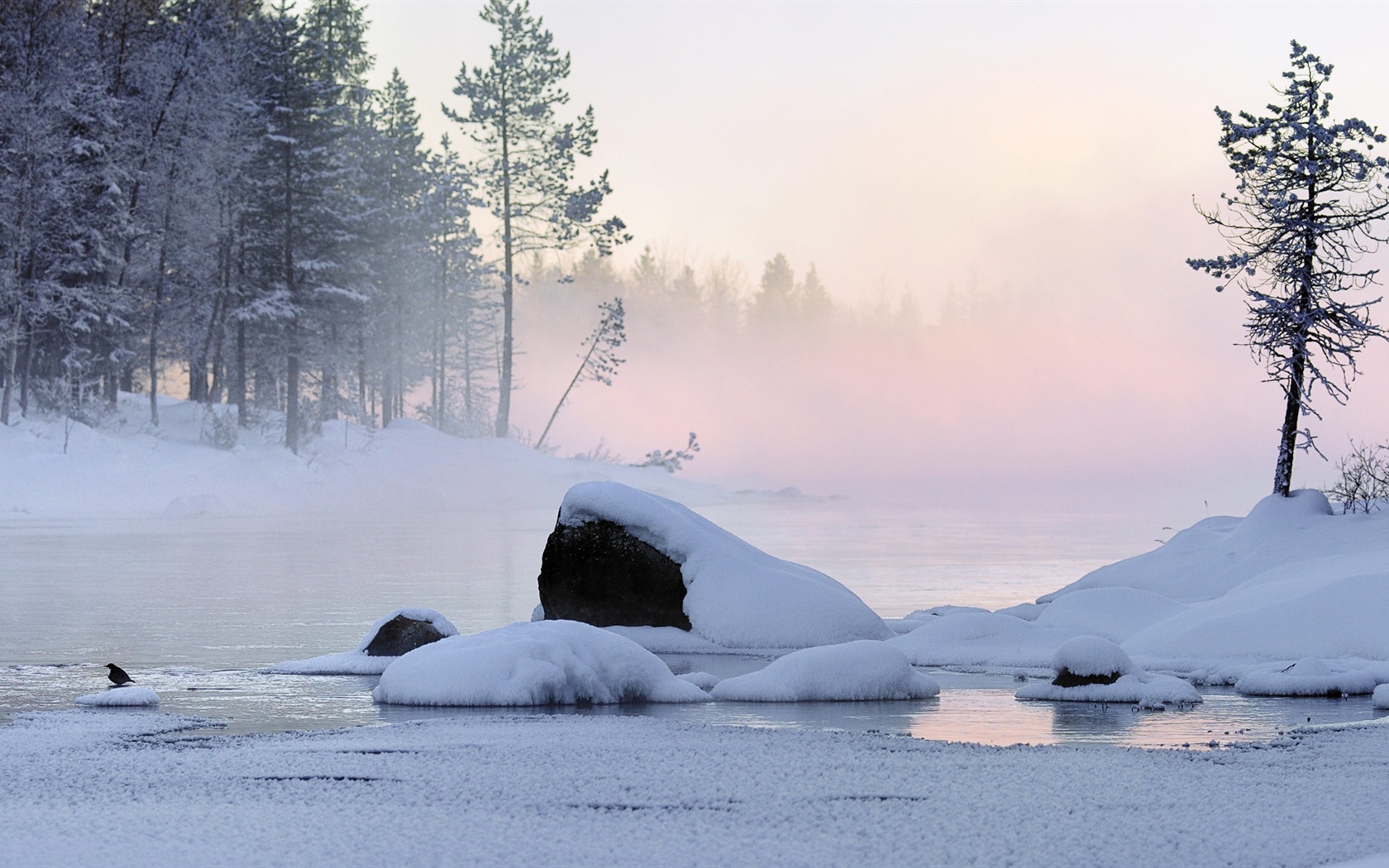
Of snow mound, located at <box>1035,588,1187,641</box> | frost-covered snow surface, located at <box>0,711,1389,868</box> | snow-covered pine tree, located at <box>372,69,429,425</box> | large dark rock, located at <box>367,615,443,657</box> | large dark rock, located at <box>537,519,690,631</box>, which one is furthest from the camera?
snow-covered pine tree, located at <box>372,69,429,425</box>

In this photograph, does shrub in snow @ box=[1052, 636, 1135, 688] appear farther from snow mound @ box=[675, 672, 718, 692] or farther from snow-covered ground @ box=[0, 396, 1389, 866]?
snow mound @ box=[675, 672, 718, 692]

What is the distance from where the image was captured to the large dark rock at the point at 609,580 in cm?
1347

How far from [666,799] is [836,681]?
4052 mm

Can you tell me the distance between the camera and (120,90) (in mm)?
41594

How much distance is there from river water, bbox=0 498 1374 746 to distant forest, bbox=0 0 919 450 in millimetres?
9978

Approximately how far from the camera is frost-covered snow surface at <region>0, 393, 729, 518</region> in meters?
34.6

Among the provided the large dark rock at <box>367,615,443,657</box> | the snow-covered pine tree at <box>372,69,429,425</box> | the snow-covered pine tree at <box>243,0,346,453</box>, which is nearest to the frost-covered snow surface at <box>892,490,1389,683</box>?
the large dark rock at <box>367,615,443,657</box>

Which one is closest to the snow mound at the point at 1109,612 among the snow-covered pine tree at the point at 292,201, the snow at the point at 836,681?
the snow at the point at 836,681

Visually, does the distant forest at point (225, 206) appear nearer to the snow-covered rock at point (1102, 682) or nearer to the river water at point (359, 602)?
the river water at point (359, 602)

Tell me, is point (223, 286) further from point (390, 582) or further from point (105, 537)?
point (390, 582)

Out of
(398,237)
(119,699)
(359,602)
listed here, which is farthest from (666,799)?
(398,237)

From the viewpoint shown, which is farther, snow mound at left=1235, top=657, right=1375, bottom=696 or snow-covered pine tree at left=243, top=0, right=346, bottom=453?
snow-covered pine tree at left=243, top=0, right=346, bottom=453

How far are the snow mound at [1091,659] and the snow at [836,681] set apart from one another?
3.26ft

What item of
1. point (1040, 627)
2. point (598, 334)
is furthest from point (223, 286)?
point (1040, 627)
